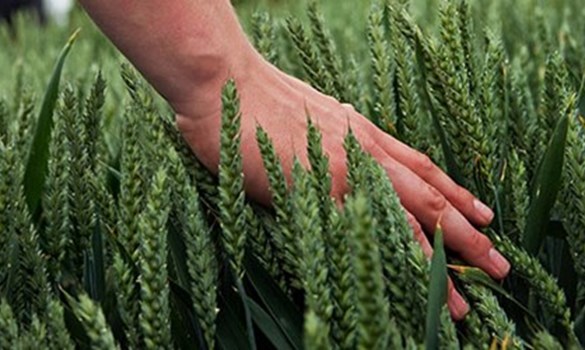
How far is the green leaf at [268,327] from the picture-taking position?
119 centimetres

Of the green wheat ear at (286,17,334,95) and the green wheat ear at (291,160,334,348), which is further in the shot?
the green wheat ear at (286,17,334,95)

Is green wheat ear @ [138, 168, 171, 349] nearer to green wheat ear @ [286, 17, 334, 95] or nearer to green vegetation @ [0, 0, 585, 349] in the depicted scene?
green vegetation @ [0, 0, 585, 349]

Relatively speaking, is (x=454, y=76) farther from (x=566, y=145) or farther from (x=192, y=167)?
(x=192, y=167)

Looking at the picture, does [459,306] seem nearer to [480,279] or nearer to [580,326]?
[480,279]

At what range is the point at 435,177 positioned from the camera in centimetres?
138

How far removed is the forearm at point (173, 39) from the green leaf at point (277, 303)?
0.24 m

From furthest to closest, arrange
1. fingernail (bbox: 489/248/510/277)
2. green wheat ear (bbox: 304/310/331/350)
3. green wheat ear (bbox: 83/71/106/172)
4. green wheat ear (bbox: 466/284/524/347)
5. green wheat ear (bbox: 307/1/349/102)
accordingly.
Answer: green wheat ear (bbox: 307/1/349/102), green wheat ear (bbox: 83/71/106/172), fingernail (bbox: 489/248/510/277), green wheat ear (bbox: 466/284/524/347), green wheat ear (bbox: 304/310/331/350)

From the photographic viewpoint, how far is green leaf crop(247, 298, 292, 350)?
1.19 metres

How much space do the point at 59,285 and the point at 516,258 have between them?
0.53m

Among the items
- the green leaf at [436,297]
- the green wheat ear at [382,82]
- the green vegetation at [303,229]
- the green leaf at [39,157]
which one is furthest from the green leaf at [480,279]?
the green leaf at [39,157]

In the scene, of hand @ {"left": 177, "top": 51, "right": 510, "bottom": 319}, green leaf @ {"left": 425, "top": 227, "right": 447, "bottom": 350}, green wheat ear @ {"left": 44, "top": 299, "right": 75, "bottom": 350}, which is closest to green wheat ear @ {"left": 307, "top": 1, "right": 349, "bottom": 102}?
hand @ {"left": 177, "top": 51, "right": 510, "bottom": 319}

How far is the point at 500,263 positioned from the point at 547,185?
0.11 meters

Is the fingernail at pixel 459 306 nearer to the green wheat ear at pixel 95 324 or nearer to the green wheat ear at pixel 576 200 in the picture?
the green wheat ear at pixel 576 200

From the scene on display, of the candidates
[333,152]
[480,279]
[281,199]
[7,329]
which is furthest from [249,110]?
[7,329]
